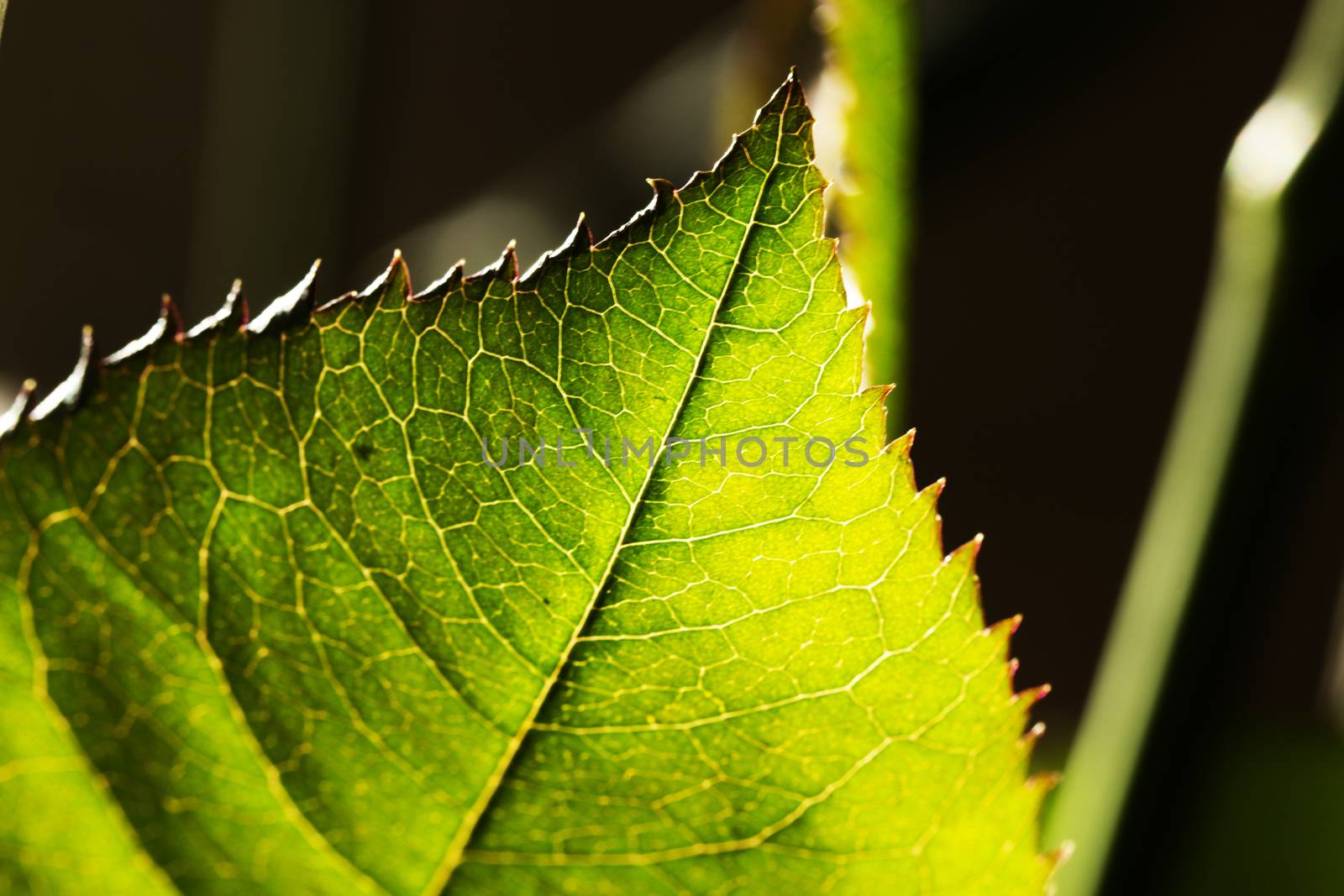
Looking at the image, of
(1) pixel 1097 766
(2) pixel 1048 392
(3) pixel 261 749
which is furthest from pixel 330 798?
(2) pixel 1048 392

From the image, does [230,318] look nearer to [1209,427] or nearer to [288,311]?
[288,311]

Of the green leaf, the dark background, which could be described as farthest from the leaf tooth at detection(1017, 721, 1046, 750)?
the dark background

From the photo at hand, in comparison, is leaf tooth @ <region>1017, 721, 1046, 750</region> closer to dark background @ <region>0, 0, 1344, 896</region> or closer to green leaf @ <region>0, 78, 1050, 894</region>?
green leaf @ <region>0, 78, 1050, 894</region>

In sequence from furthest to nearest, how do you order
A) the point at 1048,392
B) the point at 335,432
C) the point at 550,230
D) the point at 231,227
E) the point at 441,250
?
the point at 1048,392 → the point at 231,227 → the point at 441,250 → the point at 550,230 → the point at 335,432

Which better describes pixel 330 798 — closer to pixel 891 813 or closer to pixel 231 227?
pixel 891 813

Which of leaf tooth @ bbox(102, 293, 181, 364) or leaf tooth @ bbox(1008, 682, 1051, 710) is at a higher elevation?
leaf tooth @ bbox(102, 293, 181, 364)

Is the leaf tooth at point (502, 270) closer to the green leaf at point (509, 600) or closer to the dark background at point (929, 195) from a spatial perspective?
the green leaf at point (509, 600)

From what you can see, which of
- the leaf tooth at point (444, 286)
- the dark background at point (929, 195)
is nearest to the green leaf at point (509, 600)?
the leaf tooth at point (444, 286)
